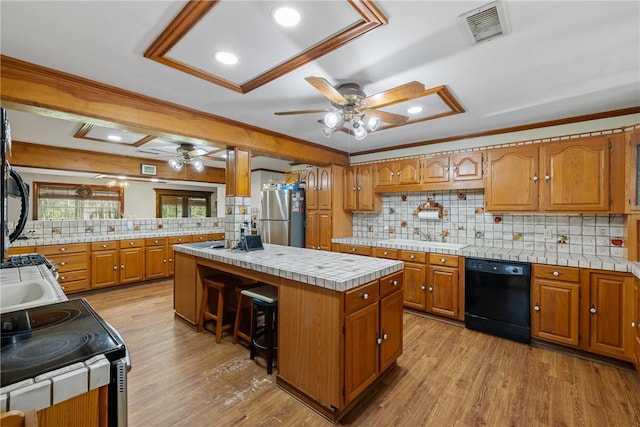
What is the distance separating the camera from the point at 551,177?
2.81 metres

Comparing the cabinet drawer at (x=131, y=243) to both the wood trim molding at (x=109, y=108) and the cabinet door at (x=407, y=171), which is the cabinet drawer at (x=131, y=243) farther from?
the cabinet door at (x=407, y=171)

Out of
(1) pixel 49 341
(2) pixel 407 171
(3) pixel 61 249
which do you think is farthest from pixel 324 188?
(3) pixel 61 249

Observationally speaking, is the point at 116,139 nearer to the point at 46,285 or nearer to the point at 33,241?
the point at 33,241

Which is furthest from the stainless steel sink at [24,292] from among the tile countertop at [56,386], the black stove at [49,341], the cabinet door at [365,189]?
the cabinet door at [365,189]

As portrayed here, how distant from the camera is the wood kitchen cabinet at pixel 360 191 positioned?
166 inches

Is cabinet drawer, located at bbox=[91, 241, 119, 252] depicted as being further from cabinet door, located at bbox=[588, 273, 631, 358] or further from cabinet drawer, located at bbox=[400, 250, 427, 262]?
cabinet door, located at bbox=[588, 273, 631, 358]

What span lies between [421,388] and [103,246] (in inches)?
189

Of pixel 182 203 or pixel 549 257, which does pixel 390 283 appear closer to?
pixel 549 257

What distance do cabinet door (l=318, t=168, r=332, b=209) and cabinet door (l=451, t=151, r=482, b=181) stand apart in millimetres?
1779

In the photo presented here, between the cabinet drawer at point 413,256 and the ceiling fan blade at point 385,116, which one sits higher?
the ceiling fan blade at point 385,116

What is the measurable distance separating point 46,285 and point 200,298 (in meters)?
1.57

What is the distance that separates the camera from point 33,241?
3803 mm

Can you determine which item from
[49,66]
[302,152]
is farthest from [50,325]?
[302,152]

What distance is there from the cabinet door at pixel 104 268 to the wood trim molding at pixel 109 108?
2.87 metres
